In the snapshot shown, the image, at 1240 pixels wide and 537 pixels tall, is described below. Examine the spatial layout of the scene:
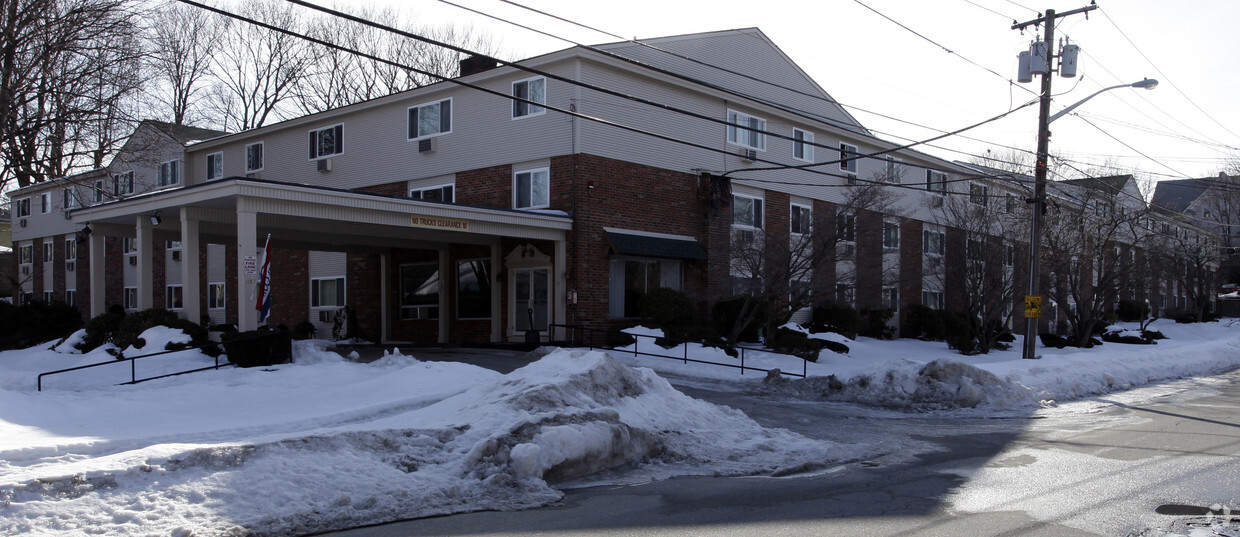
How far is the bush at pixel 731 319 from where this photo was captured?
27188 mm

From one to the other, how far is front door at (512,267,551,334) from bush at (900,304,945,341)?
1572 centimetres

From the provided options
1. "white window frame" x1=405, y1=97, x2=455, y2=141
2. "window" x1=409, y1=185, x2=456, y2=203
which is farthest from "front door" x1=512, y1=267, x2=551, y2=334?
"white window frame" x1=405, y1=97, x2=455, y2=141

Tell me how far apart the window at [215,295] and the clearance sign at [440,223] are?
18.7 meters

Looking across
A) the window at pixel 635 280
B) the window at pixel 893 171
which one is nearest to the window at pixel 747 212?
the window at pixel 635 280

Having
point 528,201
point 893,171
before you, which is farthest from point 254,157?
point 893,171

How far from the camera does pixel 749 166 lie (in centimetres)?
2914

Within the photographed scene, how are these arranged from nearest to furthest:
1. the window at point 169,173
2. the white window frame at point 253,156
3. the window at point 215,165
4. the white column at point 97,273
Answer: the white column at point 97,273 < the white window frame at point 253,156 < the window at point 215,165 < the window at point 169,173

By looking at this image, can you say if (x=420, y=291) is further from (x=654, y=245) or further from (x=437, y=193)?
(x=654, y=245)

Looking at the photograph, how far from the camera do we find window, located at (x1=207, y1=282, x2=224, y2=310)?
37.0 m

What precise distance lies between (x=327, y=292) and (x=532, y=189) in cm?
1112

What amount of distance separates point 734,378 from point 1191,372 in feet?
43.8

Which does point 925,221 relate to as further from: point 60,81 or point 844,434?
point 60,81

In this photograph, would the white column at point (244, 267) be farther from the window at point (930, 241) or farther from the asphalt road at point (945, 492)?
the window at point (930, 241)

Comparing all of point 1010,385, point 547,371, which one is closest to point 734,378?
point 1010,385
